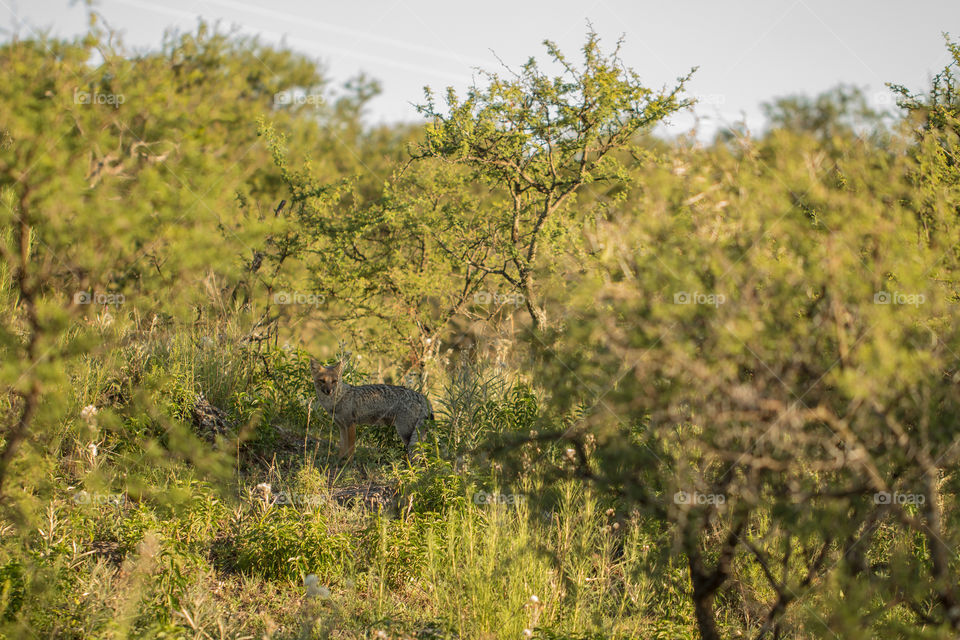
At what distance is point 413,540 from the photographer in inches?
183

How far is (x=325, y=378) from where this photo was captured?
6.54 meters

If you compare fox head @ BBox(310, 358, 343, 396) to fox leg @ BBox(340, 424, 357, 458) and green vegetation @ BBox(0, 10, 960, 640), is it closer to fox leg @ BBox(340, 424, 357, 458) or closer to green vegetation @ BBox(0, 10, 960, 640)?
fox leg @ BBox(340, 424, 357, 458)

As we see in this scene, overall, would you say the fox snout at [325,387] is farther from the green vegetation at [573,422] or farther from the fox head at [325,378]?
the green vegetation at [573,422]

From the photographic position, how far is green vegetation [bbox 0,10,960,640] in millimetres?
2709

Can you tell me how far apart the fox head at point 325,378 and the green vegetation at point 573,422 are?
749 millimetres

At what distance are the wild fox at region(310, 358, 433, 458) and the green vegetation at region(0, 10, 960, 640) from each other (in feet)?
1.13

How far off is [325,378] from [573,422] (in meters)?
3.62

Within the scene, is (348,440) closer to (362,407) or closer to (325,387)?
(362,407)

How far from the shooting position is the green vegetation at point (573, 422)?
2709 mm

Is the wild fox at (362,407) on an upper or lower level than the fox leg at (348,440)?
upper

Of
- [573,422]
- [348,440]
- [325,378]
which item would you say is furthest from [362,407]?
[573,422]

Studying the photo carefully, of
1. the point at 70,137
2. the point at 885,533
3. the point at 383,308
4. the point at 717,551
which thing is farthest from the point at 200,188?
the point at 383,308

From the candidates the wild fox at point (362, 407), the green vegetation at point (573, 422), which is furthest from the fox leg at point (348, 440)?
the green vegetation at point (573, 422)

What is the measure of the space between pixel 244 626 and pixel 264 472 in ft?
8.47
